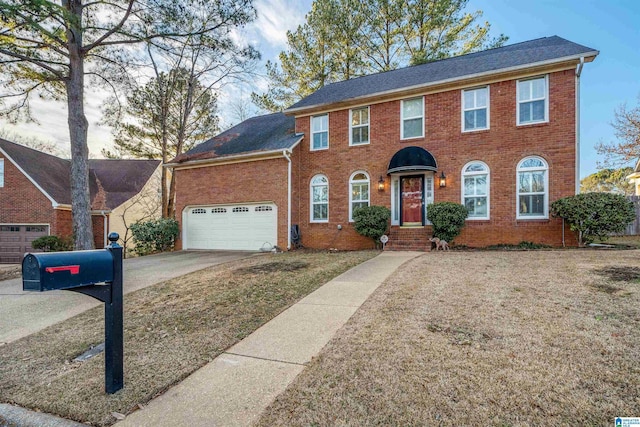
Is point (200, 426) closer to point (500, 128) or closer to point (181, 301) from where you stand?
point (181, 301)

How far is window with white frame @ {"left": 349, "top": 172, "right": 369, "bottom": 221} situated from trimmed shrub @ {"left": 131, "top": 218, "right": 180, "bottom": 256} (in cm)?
821

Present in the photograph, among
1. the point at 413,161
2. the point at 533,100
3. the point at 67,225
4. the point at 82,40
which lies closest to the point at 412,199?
the point at 413,161

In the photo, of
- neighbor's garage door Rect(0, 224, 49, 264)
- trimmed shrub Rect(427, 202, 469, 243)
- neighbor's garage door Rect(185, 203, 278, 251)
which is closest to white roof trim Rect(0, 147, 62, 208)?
neighbor's garage door Rect(0, 224, 49, 264)

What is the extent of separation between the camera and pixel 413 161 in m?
11.2

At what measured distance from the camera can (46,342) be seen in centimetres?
415

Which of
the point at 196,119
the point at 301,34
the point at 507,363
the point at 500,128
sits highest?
the point at 301,34

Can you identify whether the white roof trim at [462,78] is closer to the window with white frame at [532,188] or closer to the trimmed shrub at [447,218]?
the window with white frame at [532,188]

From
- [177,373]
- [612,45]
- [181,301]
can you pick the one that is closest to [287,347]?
[177,373]

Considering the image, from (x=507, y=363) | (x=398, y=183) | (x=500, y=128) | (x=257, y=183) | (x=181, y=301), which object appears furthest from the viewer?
(x=257, y=183)

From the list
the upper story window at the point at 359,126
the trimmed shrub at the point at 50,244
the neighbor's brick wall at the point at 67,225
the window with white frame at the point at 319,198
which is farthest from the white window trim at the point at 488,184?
the trimmed shrub at the point at 50,244

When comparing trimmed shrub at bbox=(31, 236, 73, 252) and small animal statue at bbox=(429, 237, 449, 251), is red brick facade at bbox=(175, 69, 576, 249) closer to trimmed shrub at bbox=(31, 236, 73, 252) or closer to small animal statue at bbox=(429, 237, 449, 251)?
small animal statue at bbox=(429, 237, 449, 251)

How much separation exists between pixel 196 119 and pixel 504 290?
22249 mm

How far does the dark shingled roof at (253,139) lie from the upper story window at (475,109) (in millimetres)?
6423

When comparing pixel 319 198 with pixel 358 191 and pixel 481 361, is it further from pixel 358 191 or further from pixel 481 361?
pixel 481 361
